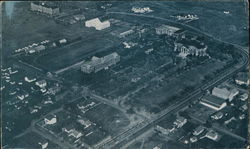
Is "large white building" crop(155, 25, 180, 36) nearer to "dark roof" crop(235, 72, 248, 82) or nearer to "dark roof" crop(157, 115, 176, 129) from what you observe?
"dark roof" crop(235, 72, 248, 82)

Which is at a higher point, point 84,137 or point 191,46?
point 191,46

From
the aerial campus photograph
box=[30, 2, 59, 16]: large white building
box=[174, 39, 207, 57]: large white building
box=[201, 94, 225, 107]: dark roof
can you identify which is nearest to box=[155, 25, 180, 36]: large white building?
the aerial campus photograph

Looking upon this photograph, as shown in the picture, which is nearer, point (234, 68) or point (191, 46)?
point (234, 68)

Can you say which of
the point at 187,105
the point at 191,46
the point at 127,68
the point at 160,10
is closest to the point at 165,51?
the point at 191,46

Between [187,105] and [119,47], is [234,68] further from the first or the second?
[119,47]

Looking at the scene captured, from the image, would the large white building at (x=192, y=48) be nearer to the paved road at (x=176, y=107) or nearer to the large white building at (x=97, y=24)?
the paved road at (x=176, y=107)

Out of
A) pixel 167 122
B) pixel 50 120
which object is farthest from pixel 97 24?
Result: pixel 167 122
